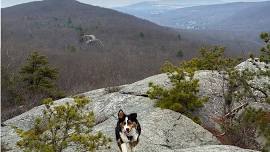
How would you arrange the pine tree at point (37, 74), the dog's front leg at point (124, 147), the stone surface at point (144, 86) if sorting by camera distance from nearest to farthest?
the dog's front leg at point (124, 147) < the stone surface at point (144, 86) < the pine tree at point (37, 74)

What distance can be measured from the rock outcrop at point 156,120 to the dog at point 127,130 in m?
0.99

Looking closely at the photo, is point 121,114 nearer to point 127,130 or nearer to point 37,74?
point 127,130

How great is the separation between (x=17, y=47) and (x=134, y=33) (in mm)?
45524

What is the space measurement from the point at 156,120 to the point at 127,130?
141 inches

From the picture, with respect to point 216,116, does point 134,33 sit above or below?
below

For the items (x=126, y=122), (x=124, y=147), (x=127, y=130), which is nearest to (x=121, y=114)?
(x=126, y=122)

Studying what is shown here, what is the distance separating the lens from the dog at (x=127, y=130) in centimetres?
1010

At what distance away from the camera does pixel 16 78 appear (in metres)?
40.8

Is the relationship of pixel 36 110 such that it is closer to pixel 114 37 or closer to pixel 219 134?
pixel 219 134

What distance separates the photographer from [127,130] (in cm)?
1007

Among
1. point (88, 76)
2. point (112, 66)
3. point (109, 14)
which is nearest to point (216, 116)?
point (88, 76)

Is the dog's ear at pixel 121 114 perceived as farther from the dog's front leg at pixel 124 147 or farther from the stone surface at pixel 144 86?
the stone surface at pixel 144 86

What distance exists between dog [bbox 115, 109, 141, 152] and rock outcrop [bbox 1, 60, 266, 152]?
0.99m

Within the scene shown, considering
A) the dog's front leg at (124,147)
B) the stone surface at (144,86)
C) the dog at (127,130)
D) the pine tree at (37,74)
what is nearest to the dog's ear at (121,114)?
the dog at (127,130)
